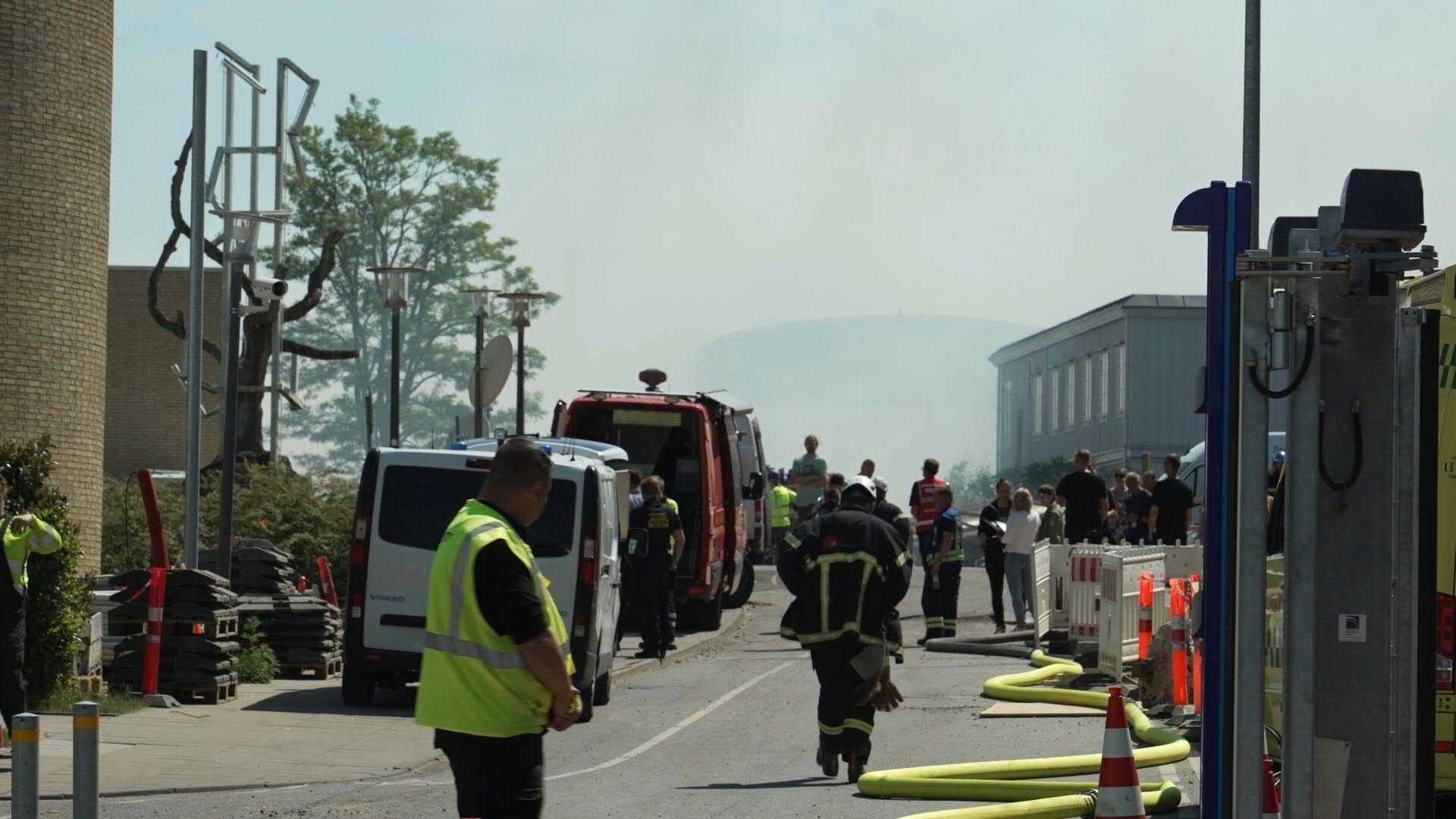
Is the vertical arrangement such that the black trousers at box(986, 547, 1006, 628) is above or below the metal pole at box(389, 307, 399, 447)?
below

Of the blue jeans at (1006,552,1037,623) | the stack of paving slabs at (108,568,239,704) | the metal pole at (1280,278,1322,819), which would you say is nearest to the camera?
the metal pole at (1280,278,1322,819)

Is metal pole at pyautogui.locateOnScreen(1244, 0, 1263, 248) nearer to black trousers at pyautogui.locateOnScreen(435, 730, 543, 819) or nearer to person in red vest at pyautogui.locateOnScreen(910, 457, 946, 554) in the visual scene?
person in red vest at pyautogui.locateOnScreen(910, 457, 946, 554)

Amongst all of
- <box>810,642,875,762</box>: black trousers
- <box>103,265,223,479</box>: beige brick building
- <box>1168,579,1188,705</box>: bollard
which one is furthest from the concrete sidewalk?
<box>103,265,223,479</box>: beige brick building

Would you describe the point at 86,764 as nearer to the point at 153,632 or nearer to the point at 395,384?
the point at 153,632

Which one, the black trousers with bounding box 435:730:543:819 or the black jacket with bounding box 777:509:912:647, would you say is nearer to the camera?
the black trousers with bounding box 435:730:543:819

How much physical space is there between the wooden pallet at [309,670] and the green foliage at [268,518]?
325 centimetres

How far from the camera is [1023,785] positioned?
34.4 feet

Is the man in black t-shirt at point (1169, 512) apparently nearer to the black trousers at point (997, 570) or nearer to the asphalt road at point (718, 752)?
the black trousers at point (997, 570)

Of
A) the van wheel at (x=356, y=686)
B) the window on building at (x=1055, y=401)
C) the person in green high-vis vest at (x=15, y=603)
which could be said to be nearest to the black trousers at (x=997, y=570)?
the van wheel at (x=356, y=686)

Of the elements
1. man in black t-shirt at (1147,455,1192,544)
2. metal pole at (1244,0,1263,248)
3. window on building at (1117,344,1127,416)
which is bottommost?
man in black t-shirt at (1147,455,1192,544)

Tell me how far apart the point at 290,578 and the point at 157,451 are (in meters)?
31.2

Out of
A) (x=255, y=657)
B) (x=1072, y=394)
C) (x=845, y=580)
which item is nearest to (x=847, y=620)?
(x=845, y=580)

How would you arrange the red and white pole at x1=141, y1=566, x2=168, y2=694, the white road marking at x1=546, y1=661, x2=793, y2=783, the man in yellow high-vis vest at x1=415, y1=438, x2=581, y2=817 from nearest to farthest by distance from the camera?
the man in yellow high-vis vest at x1=415, y1=438, x2=581, y2=817
the white road marking at x1=546, y1=661, x2=793, y2=783
the red and white pole at x1=141, y1=566, x2=168, y2=694

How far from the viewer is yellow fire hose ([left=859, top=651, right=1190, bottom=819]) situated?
377 inches
